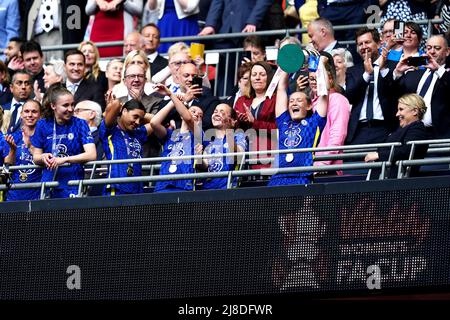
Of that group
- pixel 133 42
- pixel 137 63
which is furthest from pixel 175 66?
pixel 133 42

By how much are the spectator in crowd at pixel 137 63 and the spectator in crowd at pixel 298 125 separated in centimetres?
234

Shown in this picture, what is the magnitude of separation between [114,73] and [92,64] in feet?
2.07

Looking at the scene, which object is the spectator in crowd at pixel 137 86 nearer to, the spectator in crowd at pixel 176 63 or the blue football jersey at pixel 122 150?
the spectator in crowd at pixel 176 63

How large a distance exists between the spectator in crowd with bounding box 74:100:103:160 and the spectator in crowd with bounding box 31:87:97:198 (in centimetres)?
101

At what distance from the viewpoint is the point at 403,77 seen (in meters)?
16.2

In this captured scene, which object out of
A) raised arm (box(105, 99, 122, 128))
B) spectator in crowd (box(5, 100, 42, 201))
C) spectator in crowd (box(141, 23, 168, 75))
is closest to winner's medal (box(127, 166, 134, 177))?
raised arm (box(105, 99, 122, 128))

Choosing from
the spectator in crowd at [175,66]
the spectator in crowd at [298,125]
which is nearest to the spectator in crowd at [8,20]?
the spectator in crowd at [175,66]

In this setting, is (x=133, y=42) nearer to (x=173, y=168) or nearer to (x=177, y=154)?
(x=177, y=154)

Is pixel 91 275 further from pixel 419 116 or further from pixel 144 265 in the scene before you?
pixel 419 116

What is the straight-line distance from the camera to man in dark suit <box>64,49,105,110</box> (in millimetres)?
18266

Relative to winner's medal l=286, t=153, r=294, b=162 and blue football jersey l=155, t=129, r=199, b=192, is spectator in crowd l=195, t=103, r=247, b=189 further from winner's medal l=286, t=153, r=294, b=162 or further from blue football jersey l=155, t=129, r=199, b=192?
winner's medal l=286, t=153, r=294, b=162

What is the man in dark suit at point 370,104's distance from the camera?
16.2 meters

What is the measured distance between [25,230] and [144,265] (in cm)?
133

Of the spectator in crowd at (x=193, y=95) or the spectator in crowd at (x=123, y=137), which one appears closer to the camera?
the spectator in crowd at (x=123, y=137)
